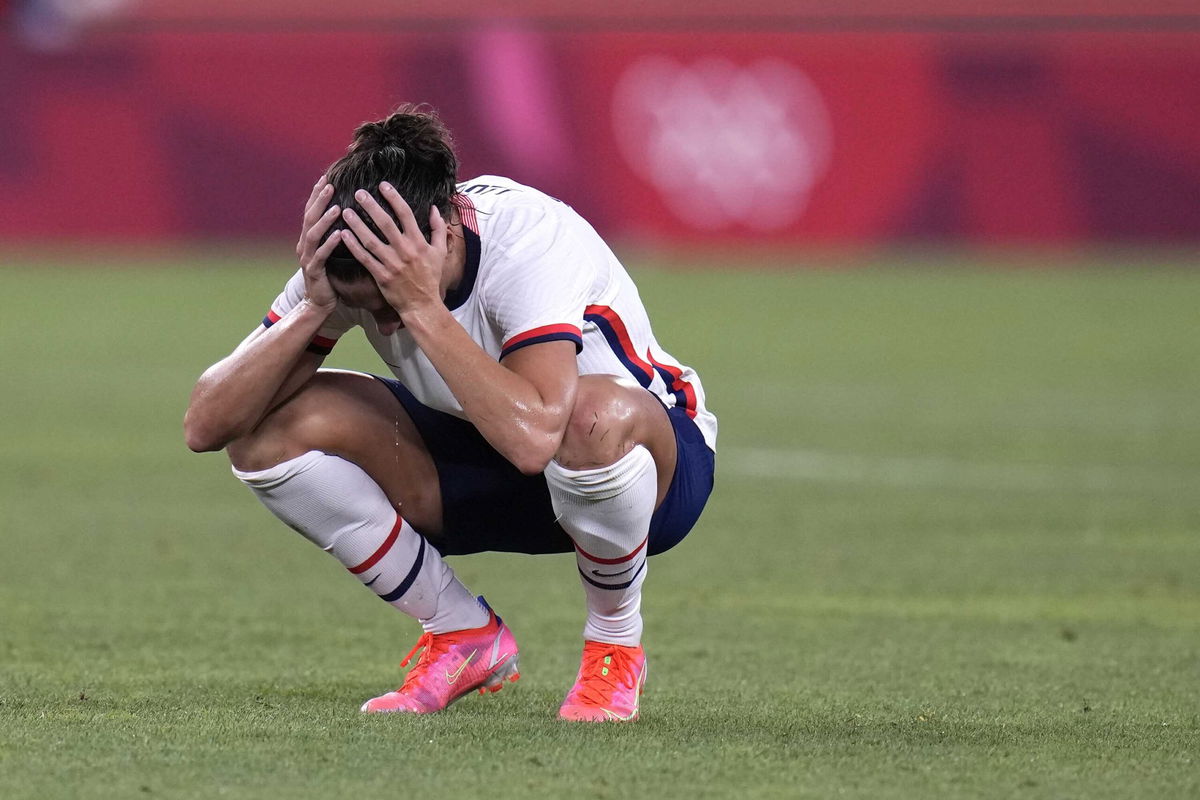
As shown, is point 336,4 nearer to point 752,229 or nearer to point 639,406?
point 752,229

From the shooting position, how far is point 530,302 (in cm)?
320

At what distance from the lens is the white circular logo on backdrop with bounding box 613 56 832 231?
18469 mm

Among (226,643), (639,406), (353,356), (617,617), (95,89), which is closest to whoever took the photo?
(639,406)

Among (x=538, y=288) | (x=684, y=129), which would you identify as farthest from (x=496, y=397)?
(x=684, y=129)

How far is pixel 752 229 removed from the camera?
18938mm

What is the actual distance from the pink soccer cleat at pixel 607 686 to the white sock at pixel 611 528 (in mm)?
29

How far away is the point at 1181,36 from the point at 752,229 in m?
5.00

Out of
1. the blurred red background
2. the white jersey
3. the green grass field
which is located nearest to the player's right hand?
the white jersey

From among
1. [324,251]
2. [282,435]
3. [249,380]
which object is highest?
[324,251]

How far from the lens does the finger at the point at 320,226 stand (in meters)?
3.10

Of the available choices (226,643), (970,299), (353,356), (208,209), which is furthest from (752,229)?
(226,643)

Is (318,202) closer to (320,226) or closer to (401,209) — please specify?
(320,226)

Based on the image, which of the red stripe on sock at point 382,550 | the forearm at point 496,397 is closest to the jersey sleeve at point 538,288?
the forearm at point 496,397

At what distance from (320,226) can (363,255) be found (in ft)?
0.31
